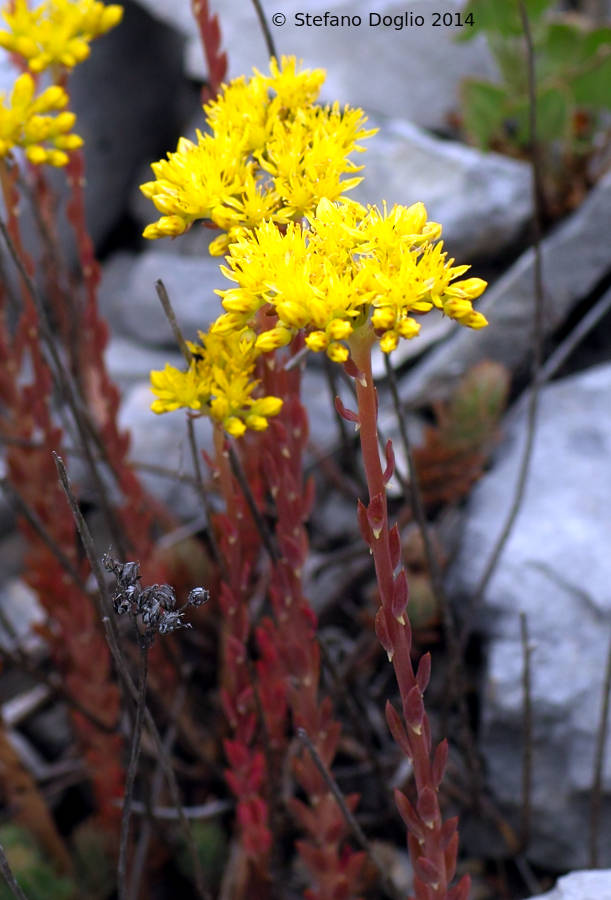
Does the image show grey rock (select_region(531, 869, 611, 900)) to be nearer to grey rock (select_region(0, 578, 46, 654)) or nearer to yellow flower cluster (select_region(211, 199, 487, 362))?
yellow flower cluster (select_region(211, 199, 487, 362))

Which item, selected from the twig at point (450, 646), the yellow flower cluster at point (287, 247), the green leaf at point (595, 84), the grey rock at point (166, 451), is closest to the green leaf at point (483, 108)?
the green leaf at point (595, 84)

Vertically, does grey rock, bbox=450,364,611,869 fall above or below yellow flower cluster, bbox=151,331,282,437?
below

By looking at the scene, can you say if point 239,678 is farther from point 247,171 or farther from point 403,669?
point 247,171

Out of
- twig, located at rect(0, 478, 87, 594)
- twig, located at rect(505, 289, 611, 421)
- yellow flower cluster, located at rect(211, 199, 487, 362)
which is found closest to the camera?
yellow flower cluster, located at rect(211, 199, 487, 362)

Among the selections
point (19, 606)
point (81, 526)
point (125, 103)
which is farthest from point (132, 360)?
point (81, 526)
